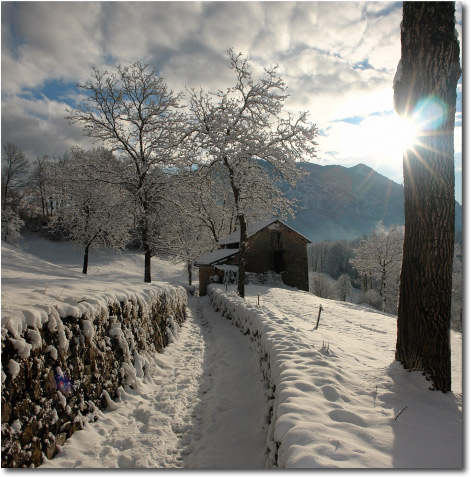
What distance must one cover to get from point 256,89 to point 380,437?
621 inches

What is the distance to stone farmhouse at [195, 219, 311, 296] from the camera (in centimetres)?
2680

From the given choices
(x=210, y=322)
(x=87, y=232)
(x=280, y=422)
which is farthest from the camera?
(x=87, y=232)

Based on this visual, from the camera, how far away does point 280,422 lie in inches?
116

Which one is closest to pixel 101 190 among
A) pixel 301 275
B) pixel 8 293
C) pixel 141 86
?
pixel 141 86

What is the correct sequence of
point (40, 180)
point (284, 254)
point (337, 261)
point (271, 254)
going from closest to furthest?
1. point (271, 254)
2. point (284, 254)
3. point (40, 180)
4. point (337, 261)

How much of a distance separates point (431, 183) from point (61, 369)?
5390 millimetres

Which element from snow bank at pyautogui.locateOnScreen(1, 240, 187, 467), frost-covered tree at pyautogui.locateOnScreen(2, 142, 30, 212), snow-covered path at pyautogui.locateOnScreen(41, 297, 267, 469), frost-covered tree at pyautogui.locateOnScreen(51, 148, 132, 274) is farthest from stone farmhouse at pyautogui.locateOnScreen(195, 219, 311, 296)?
frost-covered tree at pyautogui.locateOnScreen(2, 142, 30, 212)

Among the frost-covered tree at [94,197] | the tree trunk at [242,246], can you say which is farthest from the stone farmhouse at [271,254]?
the tree trunk at [242,246]

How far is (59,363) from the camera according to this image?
11.6ft

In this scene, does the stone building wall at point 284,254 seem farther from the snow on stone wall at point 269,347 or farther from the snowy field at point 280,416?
the snowy field at point 280,416

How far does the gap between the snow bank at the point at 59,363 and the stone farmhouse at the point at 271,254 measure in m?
20.7

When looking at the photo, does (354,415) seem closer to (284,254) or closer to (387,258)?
(284,254)

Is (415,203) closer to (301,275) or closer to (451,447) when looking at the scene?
(451,447)

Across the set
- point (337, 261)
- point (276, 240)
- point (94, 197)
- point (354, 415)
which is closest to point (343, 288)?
point (276, 240)
